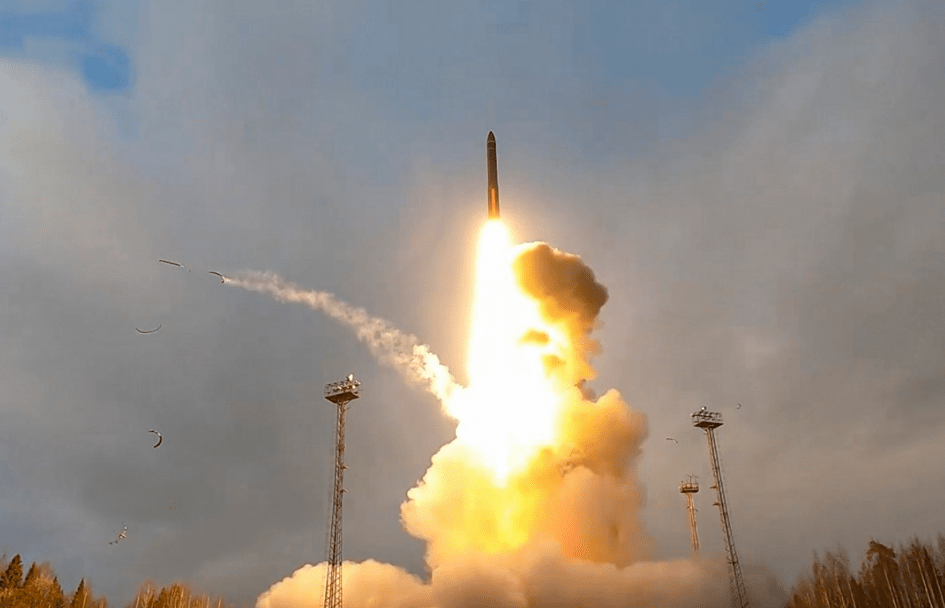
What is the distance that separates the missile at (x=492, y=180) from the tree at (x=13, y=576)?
189ft

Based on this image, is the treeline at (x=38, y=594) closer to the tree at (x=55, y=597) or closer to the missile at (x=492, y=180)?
the tree at (x=55, y=597)

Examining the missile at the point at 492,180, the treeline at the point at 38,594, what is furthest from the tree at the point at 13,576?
the missile at the point at 492,180

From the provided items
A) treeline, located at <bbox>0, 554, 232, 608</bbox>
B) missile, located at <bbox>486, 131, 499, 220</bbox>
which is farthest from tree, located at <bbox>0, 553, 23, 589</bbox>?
missile, located at <bbox>486, 131, 499, 220</bbox>

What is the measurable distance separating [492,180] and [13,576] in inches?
2397

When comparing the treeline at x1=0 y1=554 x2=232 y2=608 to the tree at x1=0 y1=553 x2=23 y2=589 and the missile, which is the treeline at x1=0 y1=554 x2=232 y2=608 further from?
the missile

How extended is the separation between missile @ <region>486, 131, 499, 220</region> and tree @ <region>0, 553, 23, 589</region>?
5770 centimetres

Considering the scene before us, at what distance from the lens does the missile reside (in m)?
72.8

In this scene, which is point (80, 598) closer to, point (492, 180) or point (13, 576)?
point (13, 576)

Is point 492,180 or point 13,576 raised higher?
point 492,180

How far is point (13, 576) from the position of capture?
74625 mm

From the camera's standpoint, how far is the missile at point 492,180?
72750 millimetres

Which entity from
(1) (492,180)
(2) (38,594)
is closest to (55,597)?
(2) (38,594)

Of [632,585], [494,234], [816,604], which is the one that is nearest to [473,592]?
[632,585]

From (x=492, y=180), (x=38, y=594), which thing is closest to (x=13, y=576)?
(x=38, y=594)
